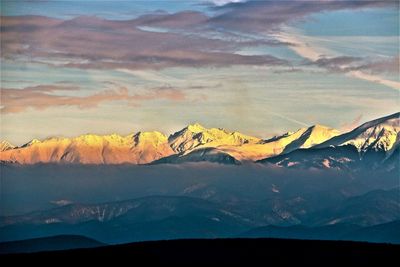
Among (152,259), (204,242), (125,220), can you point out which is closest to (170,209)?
(125,220)

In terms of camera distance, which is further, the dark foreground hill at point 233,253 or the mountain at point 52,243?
the mountain at point 52,243

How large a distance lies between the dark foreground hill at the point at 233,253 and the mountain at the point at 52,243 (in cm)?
499

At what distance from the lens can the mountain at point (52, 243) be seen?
3203 cm

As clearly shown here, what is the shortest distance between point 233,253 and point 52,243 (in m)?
8.85

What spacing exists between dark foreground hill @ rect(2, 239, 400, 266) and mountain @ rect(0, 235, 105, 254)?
16.4 ft

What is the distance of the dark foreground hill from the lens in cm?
2567

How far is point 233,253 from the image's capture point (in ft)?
88.2

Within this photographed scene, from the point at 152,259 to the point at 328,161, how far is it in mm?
10140

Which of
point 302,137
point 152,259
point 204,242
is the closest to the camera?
point 152,259

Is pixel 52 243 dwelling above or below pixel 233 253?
below

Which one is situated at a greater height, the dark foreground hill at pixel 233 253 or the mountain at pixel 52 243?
the dark foreground hill at pixel 233 253

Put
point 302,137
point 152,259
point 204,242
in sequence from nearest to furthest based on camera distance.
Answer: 1. point 152,259
2. point 204,242
3. point 302,137

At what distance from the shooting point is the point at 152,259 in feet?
85.3

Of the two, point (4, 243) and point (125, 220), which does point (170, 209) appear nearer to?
point (125, 220)
